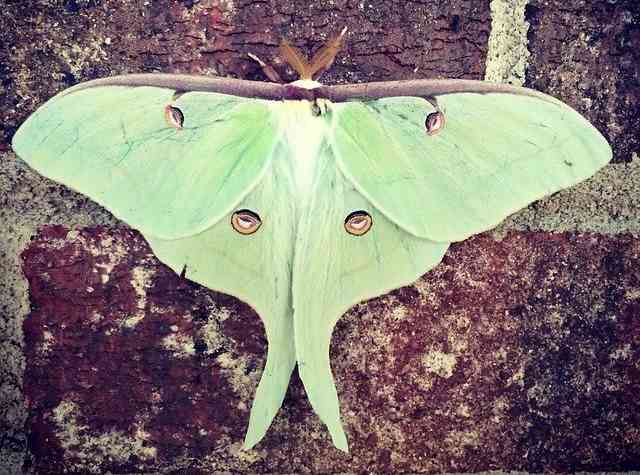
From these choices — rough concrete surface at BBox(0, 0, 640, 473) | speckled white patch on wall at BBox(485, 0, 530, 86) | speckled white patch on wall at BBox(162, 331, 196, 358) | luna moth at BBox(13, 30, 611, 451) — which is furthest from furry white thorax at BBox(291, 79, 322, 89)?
speckled white patch on wall at BBox(162, 331, 196, 358)

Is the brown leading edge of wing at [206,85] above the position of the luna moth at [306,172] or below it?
above

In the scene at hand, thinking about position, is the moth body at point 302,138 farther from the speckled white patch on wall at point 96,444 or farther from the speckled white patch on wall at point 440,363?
the speckled white patch on wall at point 96,444

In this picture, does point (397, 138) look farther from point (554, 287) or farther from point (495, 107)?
point (554, 287)

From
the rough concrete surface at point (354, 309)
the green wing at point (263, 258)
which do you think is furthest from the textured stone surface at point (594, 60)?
the green wing at point (263, 258)

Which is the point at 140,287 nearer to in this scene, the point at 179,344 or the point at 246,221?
the point at 179,344

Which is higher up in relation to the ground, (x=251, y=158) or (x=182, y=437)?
(x=251, y=158)

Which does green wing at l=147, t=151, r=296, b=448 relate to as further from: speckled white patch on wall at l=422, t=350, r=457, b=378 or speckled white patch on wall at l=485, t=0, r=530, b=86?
speckled white patch on wall at l=485, t=0, r=530, b=86

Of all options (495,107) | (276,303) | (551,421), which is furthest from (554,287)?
(276,303)
